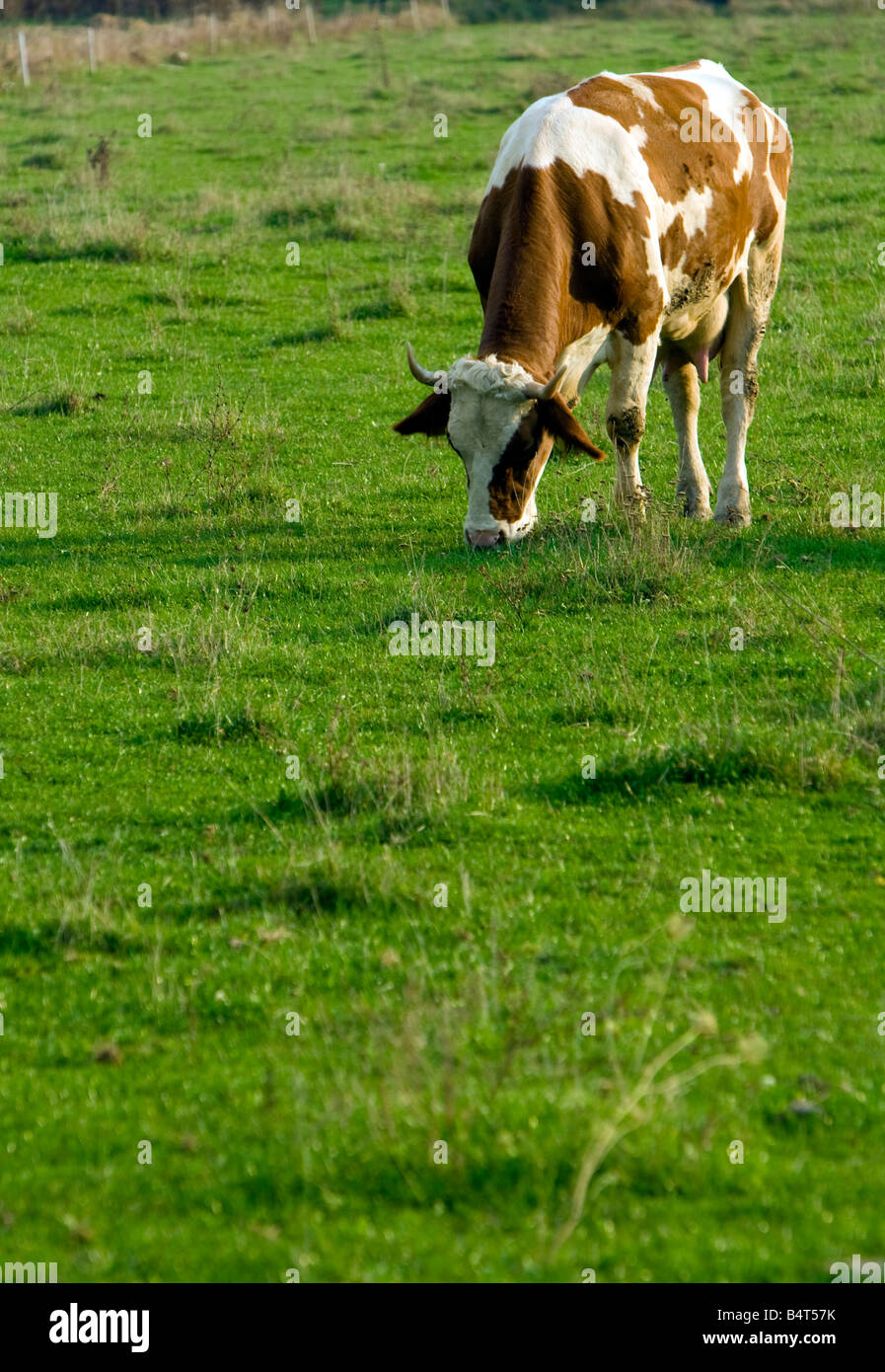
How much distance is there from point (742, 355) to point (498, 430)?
10.3ft

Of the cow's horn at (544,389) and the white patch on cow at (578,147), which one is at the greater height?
the white patch on cow at (578,147)

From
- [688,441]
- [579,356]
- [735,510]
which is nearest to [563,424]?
[579,356]

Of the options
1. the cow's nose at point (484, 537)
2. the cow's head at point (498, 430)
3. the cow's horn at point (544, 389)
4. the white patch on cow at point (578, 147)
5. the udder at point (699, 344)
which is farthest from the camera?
the udder at point (699, 344)

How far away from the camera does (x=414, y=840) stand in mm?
6379

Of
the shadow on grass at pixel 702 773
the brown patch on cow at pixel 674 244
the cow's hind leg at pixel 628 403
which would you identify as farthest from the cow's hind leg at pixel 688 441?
the shadow on grass at pixel 702 773

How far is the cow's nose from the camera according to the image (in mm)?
9258

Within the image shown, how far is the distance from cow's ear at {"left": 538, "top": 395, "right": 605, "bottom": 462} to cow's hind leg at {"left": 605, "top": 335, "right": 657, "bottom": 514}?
0.91 metres

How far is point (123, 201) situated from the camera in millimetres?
21734

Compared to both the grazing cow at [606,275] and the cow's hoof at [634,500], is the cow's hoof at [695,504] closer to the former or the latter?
the grazing cow at [606,275]

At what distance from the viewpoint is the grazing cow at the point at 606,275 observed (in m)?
9.12

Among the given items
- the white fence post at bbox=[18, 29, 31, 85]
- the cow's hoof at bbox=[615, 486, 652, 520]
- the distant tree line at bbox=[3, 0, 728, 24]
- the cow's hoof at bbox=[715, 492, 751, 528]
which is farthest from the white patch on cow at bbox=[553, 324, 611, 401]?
the distant tree line at bbox=[3, 0, 728, 24]

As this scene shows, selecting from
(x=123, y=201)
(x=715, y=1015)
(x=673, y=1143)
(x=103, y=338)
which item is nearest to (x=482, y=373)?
(x=715, y=1015)

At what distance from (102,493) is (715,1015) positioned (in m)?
7.64

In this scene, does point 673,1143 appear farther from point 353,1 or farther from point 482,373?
point 353,1
